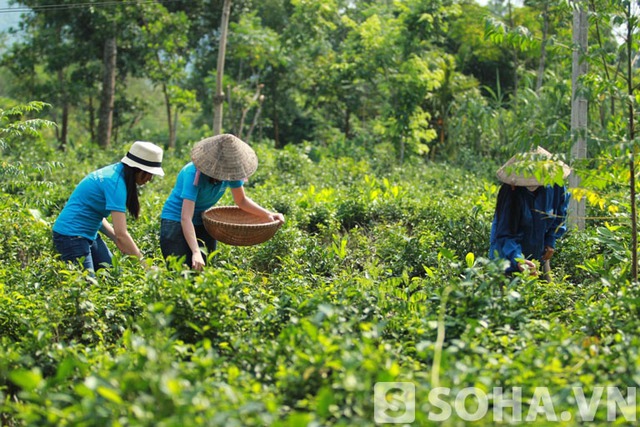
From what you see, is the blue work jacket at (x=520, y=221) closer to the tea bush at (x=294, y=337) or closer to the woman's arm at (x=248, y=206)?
the tea bush at (x=294, y=337)

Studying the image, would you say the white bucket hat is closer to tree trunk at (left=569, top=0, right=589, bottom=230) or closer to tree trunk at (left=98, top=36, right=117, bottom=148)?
tree trunk at (left=569, top=0, right=589, bottom=230)

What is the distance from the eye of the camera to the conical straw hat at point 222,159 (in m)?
5.06

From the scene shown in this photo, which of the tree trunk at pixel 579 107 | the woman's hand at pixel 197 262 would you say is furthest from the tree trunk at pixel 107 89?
the woman's hand at pixel 197 262

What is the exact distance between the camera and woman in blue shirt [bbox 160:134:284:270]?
5047mm

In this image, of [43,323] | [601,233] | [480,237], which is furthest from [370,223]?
[43,323]

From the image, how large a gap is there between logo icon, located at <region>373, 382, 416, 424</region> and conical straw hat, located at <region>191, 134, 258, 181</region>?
2605 mm

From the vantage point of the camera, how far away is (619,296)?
388cm

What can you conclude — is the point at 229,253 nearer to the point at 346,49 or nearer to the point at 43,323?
the point at 43,323

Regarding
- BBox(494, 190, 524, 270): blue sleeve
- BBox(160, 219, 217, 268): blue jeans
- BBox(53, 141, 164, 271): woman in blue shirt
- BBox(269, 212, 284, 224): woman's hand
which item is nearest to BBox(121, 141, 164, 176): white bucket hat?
BBox(53, 141, 164, 271): woman in blue shirt

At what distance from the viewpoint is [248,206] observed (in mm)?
5613

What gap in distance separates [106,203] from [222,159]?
0.84 m

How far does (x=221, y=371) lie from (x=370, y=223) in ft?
16.3

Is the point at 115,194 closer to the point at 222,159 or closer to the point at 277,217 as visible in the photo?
the point at 222,159

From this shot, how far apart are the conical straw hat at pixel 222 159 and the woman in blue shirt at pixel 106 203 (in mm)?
287
